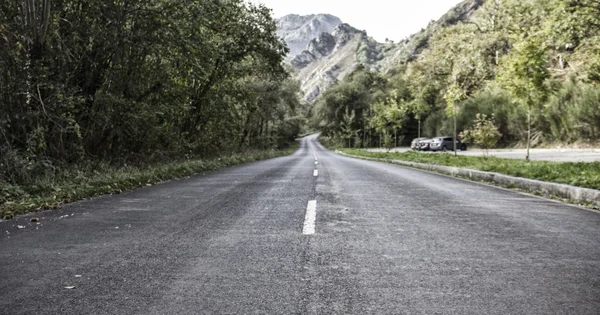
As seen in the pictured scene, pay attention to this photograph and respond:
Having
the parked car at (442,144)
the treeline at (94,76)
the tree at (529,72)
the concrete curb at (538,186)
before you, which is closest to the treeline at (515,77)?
the tree at (529,72)

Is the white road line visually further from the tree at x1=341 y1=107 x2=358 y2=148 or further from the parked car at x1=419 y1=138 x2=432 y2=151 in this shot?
the tree at x1=341 y1=107 x2=358 y2=148

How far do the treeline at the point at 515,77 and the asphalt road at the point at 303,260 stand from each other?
1132 centimetres

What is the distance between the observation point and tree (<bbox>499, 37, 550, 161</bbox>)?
54.5ft

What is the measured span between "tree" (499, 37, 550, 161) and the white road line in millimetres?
13246

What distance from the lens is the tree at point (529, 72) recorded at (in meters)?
16.6

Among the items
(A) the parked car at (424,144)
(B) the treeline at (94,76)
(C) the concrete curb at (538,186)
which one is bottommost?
(C) the concrete curb at (538,186)

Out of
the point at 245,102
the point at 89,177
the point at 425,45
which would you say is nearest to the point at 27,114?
the point at 89,177

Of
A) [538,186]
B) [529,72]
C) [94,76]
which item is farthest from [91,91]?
[529,72]

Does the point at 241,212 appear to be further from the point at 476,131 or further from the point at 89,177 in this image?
the point at 476,131

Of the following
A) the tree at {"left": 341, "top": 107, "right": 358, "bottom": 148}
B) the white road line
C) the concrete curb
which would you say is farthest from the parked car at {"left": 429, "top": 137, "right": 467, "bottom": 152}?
the white road line

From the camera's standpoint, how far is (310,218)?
5484 millimetres

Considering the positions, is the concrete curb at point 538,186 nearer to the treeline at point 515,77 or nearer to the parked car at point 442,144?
the treeline at point 515,77

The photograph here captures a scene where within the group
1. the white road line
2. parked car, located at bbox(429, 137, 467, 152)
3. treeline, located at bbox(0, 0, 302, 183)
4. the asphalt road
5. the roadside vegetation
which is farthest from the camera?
parked car, located at bbox(429, 137, 467, 152)

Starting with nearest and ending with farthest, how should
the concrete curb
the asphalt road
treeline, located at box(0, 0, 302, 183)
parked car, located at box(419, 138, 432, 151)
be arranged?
the asphalt road < the concrete curb < treeline, located at box(0, 0, 302, 183) < parked car, located at box(419, 138, 432, 151)
